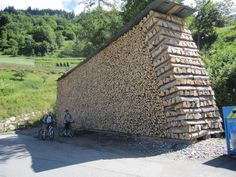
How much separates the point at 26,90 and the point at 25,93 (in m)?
3.05

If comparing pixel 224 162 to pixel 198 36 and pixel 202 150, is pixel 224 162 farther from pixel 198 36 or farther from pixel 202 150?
pixel 198 36

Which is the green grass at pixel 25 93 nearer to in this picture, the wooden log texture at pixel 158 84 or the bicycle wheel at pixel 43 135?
the bicycle wheel at pixel 43 135

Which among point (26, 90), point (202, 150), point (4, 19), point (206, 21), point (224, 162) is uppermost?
point (4, 19)

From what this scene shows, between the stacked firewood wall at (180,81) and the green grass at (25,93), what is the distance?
70.4 ft

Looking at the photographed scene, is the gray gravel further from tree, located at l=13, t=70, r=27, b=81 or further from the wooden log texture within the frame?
tree, located at l=13, t=70, r=27, b=81

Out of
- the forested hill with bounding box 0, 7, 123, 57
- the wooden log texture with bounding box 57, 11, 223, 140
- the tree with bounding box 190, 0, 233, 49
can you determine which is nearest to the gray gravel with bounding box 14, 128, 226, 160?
the wooden log texture with bounding box 57, 11, 223, 140

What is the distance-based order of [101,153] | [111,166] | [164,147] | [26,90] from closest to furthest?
[111,166] → [164,147] → [101,153] → [26,90]

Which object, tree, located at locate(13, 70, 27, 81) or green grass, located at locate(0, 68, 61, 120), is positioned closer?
green grass, located at locate(0, 68, 61, 120)

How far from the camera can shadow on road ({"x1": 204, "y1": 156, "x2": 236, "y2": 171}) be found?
7.33m

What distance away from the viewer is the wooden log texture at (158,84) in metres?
10.0

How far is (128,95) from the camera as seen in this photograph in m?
12.7

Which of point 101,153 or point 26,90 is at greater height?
point 26,90

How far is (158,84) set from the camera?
10.7 metres

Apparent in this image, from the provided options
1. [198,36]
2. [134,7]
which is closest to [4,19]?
[198,36]
